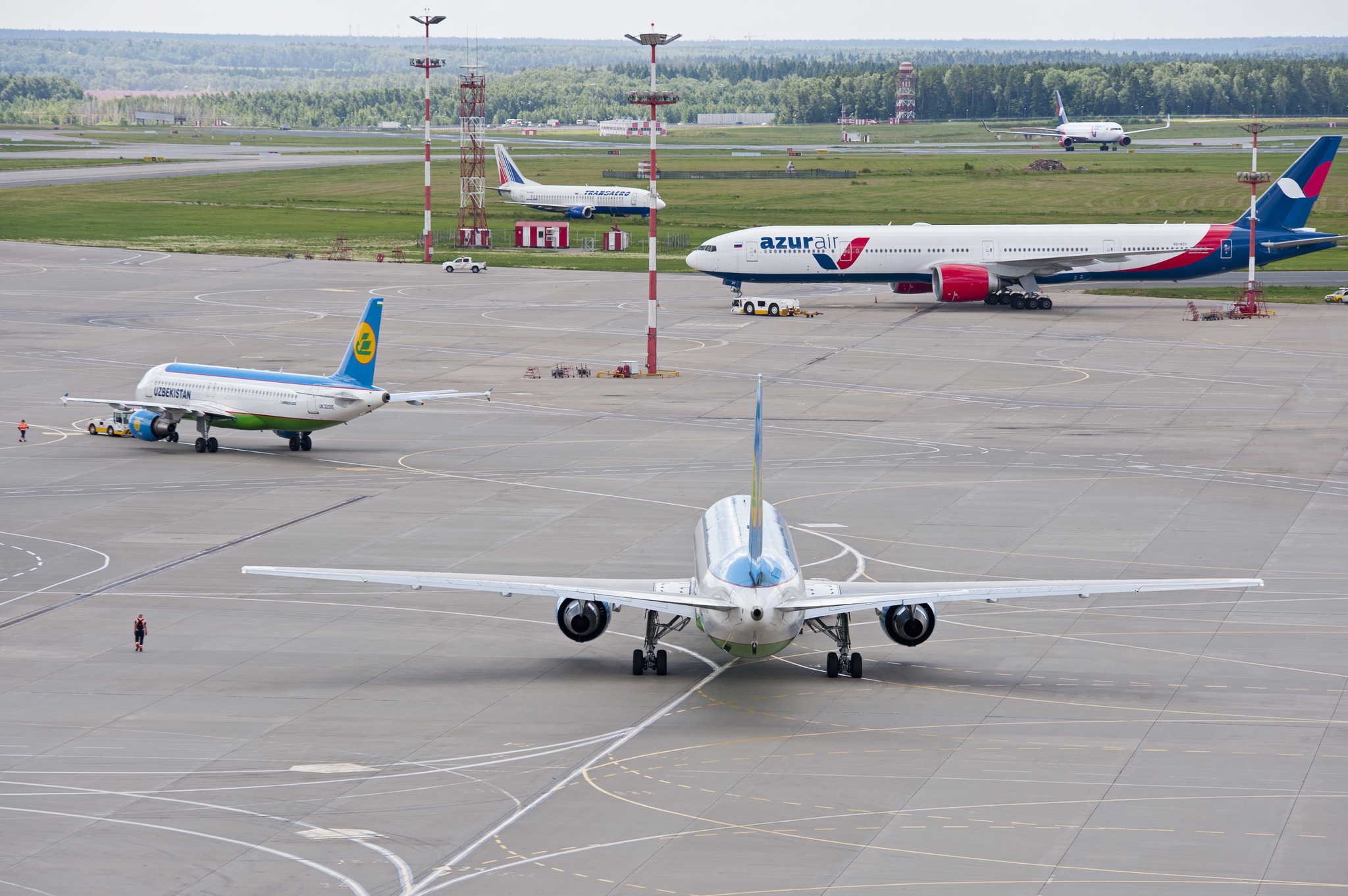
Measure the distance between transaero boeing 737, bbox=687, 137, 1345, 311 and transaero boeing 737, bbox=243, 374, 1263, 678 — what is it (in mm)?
70821

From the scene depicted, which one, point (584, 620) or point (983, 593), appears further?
point (584, 620)

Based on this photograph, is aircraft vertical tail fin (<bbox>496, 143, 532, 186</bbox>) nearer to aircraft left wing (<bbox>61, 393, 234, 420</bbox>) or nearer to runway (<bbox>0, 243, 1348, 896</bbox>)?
runway (<bbox>0, 243, 1348, 896</bbox>)

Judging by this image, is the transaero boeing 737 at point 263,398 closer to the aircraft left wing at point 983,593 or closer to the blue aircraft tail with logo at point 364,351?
the blue aircraft tail with logo at point 364,351

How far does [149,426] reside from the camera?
67188 millimetres

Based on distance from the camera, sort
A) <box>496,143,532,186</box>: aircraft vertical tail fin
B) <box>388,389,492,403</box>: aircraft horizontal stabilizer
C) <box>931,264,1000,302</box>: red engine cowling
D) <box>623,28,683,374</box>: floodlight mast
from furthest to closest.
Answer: <box>496,143,532,186</box>: aircraft vertical tail fin → <box>931,264,1000,302</box>: red engine cowling → <box>623,28,683,374</box>: floodlight mast → <box>388,389,492,403</box>: aircraft horizontal stabilizer

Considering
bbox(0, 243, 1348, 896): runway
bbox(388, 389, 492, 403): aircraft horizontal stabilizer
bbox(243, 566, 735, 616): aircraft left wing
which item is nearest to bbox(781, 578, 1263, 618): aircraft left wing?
bbox(243, 566, 735, 616): aircraft left wing

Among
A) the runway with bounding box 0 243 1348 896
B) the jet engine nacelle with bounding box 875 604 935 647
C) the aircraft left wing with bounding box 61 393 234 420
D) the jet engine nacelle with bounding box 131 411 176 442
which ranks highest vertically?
the aircraft left wing with bounding box 61 393 234 420

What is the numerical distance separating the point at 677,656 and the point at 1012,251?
76206 mm

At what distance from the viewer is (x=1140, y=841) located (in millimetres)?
27969

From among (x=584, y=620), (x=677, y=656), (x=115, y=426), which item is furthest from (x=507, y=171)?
(x=584, y=620)

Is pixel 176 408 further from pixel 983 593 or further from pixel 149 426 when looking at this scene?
pixel 983 593

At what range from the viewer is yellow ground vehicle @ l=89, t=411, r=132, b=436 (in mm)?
68812

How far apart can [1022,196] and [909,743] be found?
16929 cm

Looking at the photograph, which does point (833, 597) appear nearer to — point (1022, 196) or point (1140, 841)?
point (1140, 841)
